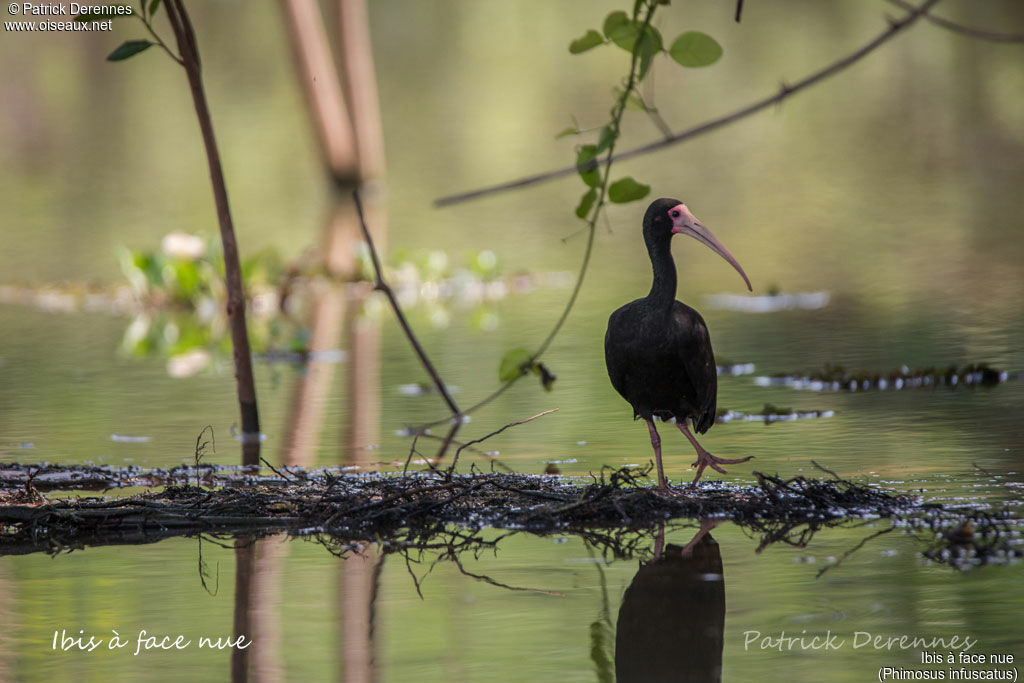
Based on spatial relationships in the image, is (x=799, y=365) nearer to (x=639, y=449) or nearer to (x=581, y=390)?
(x=581, y=390)

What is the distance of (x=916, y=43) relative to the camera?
32531 millimetres

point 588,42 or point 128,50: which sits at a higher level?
point 128,50

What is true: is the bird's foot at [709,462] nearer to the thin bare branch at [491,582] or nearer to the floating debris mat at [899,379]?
the thin bare branch at [491,582]

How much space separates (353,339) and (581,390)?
296 centimetres

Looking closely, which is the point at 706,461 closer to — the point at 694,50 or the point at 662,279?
the point at 662,279

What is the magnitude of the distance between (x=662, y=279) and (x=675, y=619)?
6.12 ft

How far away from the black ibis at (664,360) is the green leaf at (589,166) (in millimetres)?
897

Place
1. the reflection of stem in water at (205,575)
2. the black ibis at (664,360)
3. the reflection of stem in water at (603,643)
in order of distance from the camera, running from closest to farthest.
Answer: the reflection of stem in water at (603,643) < the reflection of stem in water at (205,575) < the black ibis at (664,360)

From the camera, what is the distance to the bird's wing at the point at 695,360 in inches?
220

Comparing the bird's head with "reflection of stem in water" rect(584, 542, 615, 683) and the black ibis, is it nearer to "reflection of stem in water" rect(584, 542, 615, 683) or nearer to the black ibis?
the black ibis

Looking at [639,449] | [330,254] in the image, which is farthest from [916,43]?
[639,449]

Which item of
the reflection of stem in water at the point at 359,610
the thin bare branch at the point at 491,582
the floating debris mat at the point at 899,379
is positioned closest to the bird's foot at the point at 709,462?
the thin bare branch at the point at 491,582

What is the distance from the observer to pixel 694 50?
14.7 feet

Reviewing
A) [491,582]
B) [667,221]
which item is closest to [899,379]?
[667,221]
